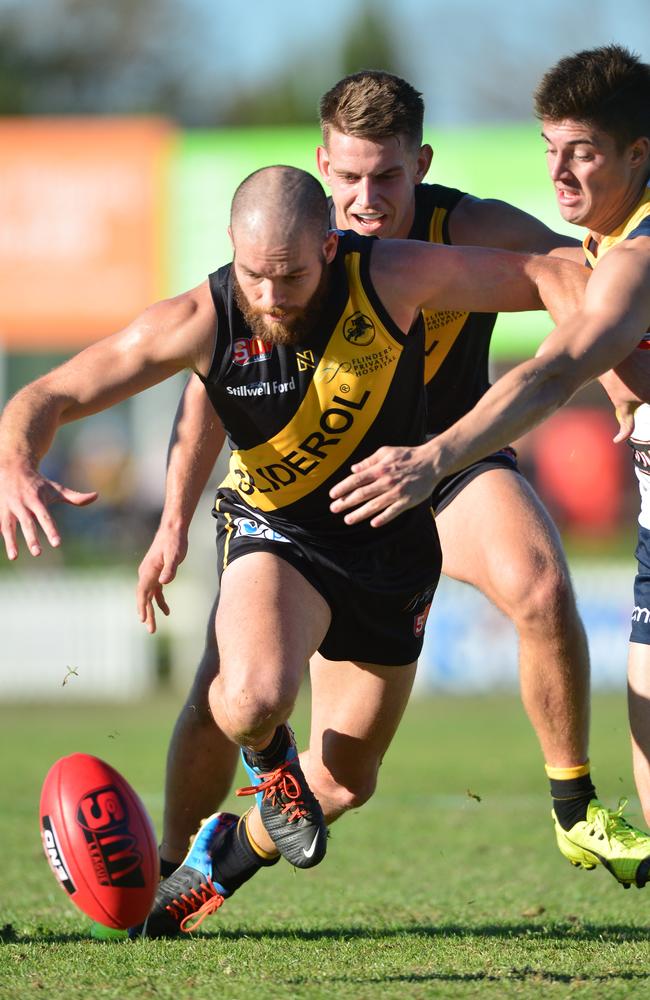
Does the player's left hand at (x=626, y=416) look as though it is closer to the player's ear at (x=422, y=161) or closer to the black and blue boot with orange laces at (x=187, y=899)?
the player's ear at (x=422, y=161)

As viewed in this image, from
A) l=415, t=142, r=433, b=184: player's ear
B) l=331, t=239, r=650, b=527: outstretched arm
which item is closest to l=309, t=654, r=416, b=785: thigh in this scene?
l=331, t=239, r=650, b=527: outstretched arm

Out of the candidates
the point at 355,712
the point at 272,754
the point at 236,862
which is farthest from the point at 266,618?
the point at 236,862

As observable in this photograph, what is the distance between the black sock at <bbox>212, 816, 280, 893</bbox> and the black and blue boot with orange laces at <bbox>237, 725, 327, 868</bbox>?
47 centimetres

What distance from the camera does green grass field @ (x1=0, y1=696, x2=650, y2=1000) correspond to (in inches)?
185

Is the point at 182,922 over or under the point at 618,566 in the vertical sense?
over

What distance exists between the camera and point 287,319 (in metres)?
5.08

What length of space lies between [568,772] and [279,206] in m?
2.45

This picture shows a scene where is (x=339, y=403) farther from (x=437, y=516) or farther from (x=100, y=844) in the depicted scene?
(x=100, y=844)

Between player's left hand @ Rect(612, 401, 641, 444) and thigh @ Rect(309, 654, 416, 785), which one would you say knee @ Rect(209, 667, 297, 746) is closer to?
thigh @ Rect(309, 654, 416, 785)

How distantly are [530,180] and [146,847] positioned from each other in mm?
14732

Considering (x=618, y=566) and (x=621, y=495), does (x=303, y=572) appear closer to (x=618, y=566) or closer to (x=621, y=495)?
(x=618, y=566)

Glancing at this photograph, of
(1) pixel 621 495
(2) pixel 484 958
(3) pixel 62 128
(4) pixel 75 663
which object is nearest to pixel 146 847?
(2) pixel 484 958

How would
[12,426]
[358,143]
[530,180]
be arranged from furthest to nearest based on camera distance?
[530,180], [358,143], [12,426]

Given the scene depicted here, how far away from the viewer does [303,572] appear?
5418mm
